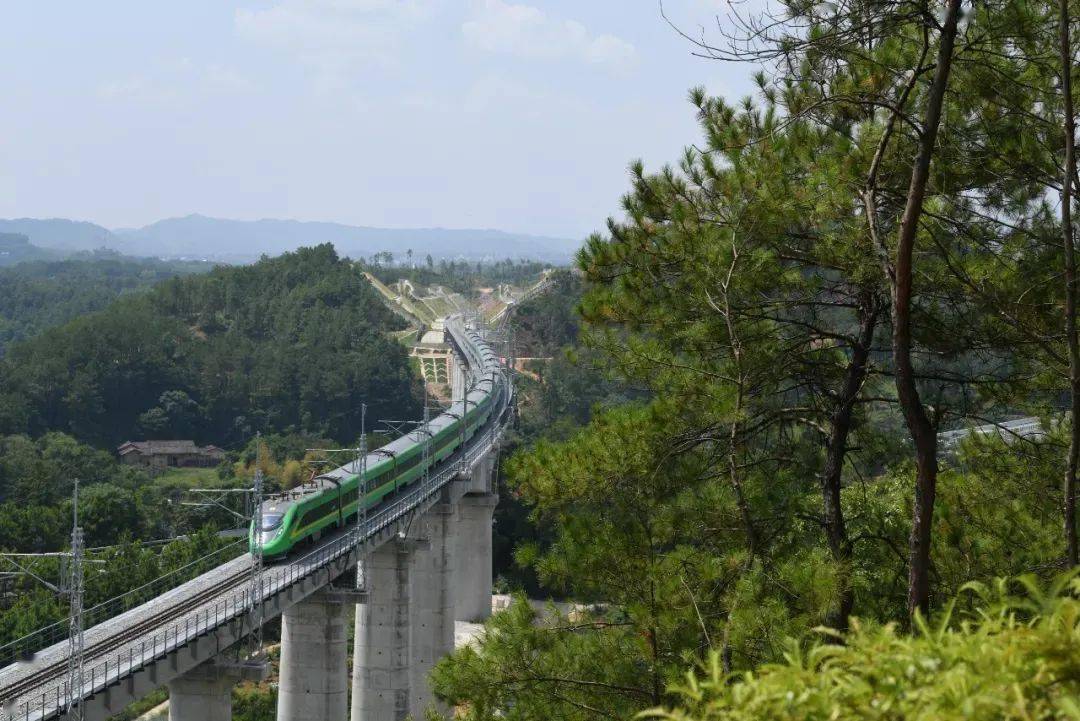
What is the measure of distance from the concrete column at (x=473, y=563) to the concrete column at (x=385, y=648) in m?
16.6

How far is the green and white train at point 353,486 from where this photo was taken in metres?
29.9

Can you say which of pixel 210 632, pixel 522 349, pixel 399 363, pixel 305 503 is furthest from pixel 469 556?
pixel 522 349

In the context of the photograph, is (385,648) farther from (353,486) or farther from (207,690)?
(207,690)

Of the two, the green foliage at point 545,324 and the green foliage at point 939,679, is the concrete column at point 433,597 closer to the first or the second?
the green foliage at point 939,679

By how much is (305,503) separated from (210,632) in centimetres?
697

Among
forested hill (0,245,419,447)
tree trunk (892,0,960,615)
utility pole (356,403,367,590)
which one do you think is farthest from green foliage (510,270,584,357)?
tree trunk (892,0,960,615)

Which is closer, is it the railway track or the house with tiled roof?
the railway track

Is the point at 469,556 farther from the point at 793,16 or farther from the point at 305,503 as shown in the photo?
the point at 793,16

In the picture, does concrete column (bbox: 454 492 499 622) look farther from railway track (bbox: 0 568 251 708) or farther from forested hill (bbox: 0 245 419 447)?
forested hill (bbox: 0 245 419 447)

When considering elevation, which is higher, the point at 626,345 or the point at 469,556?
the point at 626,345

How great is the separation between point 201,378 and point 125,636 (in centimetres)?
7269

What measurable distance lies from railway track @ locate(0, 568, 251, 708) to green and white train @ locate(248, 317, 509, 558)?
1206mm

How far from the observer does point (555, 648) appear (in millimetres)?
12312

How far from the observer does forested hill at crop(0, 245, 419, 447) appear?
282 ft
